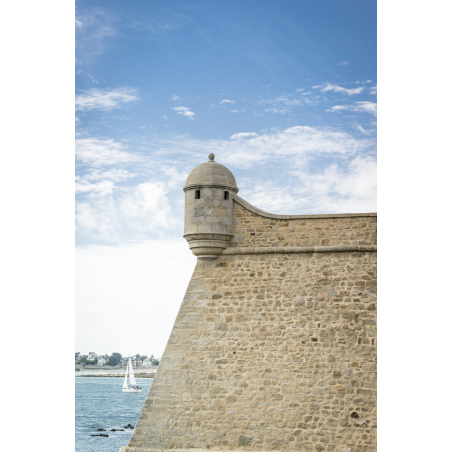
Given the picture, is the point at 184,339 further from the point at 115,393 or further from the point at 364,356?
the point at 115,393

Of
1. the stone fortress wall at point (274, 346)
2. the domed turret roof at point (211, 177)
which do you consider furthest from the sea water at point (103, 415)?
the domed turret roof at point (211, 177)

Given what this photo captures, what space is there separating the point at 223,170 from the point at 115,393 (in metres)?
53.4

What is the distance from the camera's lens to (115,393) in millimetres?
57812

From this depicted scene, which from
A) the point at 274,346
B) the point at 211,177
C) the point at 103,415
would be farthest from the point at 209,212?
the point at 103,415

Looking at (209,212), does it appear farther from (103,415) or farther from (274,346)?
(103,415)

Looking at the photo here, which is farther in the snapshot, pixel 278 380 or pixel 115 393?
pixel 115 393

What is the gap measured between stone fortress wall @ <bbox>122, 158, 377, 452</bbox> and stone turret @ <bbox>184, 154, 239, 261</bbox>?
0.31ft

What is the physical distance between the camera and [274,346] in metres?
9.11

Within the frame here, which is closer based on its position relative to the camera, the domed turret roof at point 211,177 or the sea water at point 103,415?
the domed turret roof at point 211,177

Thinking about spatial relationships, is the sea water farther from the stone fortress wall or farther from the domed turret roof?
the domed turret roof

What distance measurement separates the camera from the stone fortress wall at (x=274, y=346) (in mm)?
8602

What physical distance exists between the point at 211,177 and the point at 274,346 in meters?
3.37

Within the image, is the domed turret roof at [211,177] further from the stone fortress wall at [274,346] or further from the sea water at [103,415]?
the sea water at [103,415]
